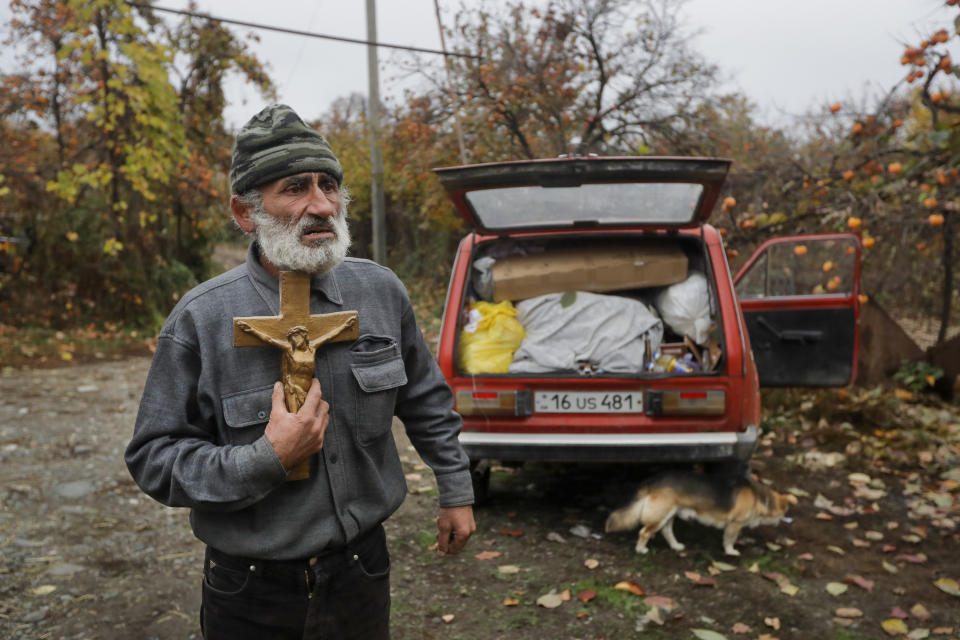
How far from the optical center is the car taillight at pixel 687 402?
409 cm

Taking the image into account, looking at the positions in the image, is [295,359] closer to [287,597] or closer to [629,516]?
[287,597]

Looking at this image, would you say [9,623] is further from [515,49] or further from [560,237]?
[515,49]

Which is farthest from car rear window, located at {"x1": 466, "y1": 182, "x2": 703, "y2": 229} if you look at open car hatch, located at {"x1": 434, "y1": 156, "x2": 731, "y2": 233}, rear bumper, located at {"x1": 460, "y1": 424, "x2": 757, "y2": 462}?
rear bumper, located at {"x1": 460, "y1": 424, "x2": 757, "y2": 462}

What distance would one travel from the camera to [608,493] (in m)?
5.26

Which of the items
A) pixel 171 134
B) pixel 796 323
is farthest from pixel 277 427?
pixel 171 134

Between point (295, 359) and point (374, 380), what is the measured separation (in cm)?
22

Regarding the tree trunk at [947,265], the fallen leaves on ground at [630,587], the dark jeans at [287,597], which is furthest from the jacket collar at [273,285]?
the tree trunk at [947,265]

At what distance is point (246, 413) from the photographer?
1725mm

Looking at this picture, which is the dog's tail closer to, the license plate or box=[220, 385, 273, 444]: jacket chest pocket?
the license plate

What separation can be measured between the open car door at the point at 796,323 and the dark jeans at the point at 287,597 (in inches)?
154

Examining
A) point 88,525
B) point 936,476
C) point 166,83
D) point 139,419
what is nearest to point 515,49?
point 166,83

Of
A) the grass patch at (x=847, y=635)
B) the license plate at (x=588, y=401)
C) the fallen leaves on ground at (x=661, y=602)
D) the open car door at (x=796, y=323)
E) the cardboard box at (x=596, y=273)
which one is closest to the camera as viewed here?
the grass patch at (x=847, y=635)

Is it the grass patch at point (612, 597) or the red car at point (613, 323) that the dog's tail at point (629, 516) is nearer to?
Result: the red car at point (613, 323)

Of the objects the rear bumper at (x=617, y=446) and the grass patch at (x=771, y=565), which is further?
the rear bumper at (x=617, y=446)
